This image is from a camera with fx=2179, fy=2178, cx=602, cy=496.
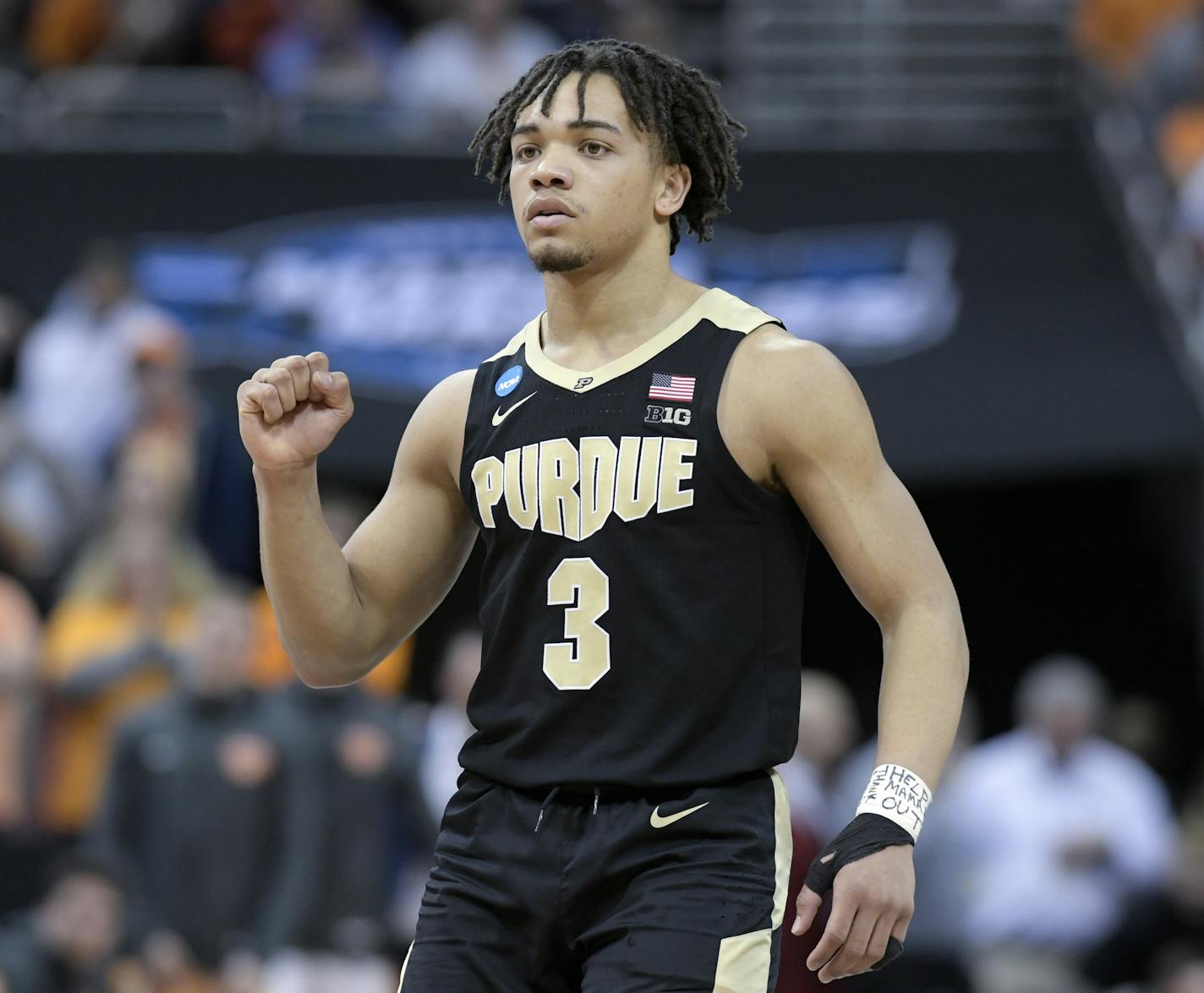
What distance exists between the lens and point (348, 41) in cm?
1217

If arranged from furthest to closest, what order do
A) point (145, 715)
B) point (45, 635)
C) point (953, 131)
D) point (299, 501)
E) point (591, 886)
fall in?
point (953, 131) → point (45, 635) → point (145, 715) → point (299, 501) → point (591, 886)

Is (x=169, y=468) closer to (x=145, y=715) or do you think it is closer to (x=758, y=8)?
(x=145, y=715)

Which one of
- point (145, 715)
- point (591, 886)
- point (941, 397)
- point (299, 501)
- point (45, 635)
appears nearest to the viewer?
point (591, 886)

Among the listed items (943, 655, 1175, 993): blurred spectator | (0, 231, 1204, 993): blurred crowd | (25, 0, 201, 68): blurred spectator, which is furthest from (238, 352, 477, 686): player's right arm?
(25, 0, 201, 68): blurred spectator

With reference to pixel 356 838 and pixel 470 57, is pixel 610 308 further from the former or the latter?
pixel 470 57

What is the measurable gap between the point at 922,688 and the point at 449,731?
217 inches

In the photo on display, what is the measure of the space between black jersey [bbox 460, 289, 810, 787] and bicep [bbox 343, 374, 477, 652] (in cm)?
29

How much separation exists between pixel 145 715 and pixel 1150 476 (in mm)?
6481

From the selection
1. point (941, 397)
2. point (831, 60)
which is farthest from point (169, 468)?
point (831, 60)

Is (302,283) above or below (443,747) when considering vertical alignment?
above

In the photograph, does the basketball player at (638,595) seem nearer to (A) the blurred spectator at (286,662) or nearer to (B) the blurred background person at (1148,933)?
(A) the blurred spectator at (286,662)

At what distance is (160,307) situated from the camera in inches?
408

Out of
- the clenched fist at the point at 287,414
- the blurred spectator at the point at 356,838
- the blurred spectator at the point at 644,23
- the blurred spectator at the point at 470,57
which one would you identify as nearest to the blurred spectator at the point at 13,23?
the blurred spectator at the point at 470,57

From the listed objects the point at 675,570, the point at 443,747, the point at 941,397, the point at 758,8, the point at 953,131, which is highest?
the point at 758,8
